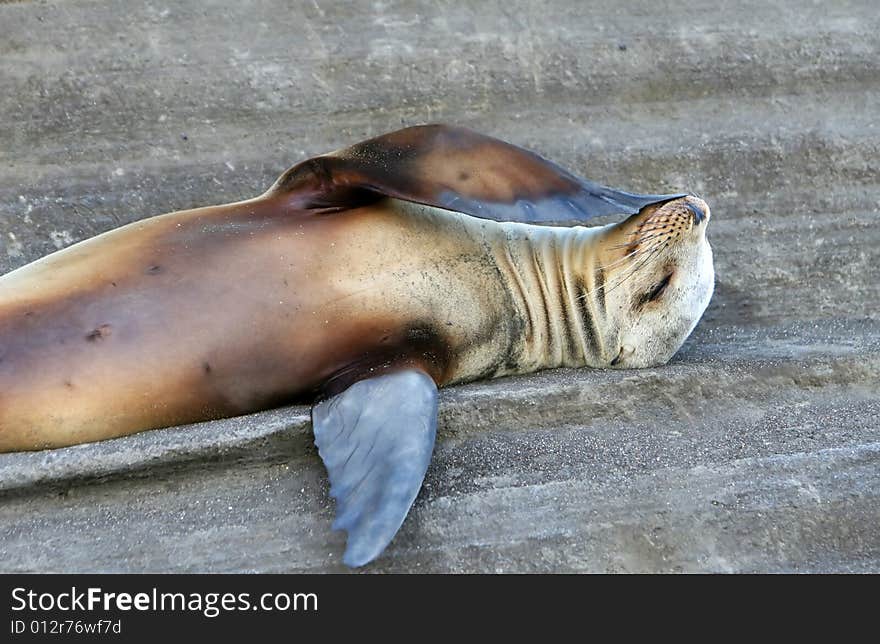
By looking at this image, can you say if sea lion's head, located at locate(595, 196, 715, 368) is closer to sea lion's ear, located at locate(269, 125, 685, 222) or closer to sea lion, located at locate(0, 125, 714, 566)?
sea lion, located at locate(0, 125, 714, 566)

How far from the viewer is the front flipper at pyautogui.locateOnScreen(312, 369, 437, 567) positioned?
77.2 inches

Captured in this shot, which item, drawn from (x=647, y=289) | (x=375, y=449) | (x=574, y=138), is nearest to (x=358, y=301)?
(x=375, y=449)

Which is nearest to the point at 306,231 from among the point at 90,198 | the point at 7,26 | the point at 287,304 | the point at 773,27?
the point at 287,304

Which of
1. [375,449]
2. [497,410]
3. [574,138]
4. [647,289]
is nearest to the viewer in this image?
[375,449]

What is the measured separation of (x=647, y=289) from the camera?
291cm

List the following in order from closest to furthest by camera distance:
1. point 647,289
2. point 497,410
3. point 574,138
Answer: point 497,410
point 647,289
point 574,138

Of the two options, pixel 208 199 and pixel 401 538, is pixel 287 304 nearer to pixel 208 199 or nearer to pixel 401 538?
pixel 401 538

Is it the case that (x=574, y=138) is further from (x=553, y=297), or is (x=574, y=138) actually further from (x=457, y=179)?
(x=457, y=179)

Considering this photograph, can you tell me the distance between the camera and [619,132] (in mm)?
3773

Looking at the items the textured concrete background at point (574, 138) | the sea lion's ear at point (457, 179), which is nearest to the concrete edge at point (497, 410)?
the textured concrete background at point (574, 138)

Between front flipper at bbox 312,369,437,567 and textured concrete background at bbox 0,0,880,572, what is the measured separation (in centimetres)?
11

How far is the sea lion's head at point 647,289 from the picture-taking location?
286 centimetres

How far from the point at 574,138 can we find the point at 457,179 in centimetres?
131

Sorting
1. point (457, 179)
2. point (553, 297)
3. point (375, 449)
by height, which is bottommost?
point (553, 297)
